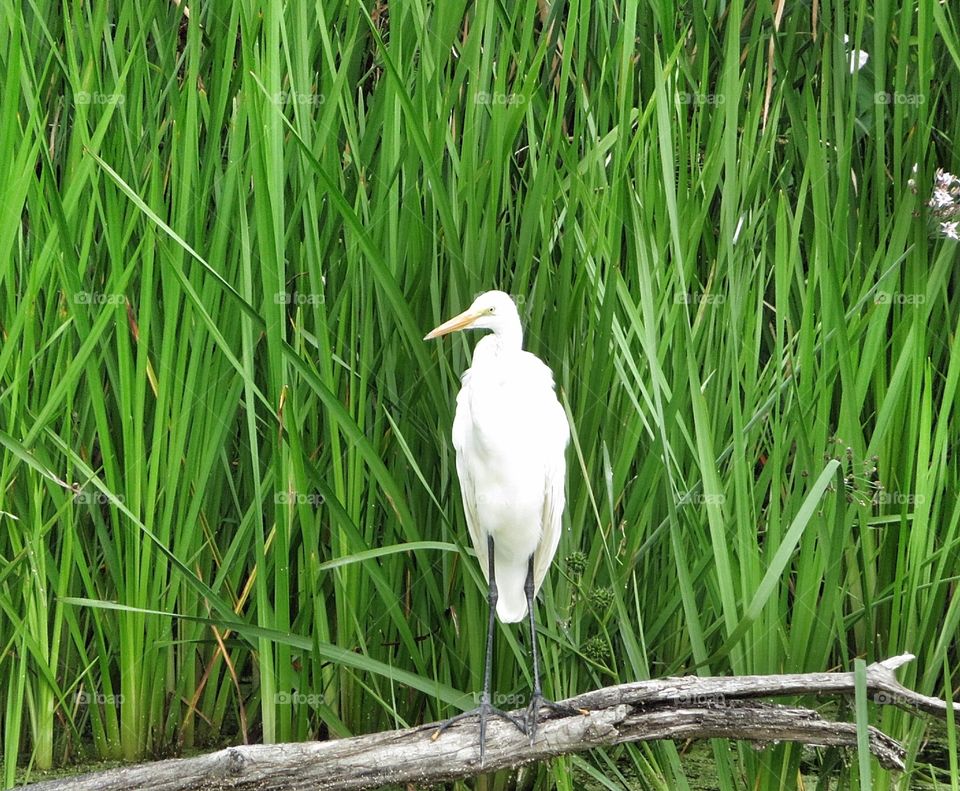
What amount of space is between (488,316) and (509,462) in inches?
12.1

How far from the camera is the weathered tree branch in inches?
58.7

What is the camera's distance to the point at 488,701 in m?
1.76

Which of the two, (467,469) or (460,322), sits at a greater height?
(460,322)

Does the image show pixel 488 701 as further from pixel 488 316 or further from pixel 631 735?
pixel 488 316

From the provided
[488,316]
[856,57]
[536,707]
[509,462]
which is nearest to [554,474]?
[509,462]

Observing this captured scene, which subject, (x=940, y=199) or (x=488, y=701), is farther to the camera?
(x=940, y=199)

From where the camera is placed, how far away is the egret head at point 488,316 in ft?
5.68

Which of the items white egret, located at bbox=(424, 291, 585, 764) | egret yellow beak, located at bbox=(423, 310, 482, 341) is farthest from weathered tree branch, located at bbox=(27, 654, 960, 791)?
egret yellow beak, located at bbox=(423, 310, 482, 341)

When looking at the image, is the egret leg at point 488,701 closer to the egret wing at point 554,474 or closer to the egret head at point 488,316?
the egret wing at point 554,474

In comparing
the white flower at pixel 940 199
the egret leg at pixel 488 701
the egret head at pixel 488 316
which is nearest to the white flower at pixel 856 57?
the white flower at pixel 940 199

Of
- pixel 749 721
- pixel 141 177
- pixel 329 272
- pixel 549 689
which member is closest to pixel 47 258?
pixel 141 177

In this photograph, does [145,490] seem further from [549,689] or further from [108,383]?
[549,689]

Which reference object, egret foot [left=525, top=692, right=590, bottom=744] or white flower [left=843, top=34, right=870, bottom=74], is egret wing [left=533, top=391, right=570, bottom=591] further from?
white flower [left=843, top=34, right=870, bottom=74]

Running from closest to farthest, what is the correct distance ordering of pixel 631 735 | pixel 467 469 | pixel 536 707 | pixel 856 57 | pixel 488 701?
1. pixel 631 735
2. pixel 536 707
3. pixel 488 701
4. pixel 467 469
5. pixel 856 57
